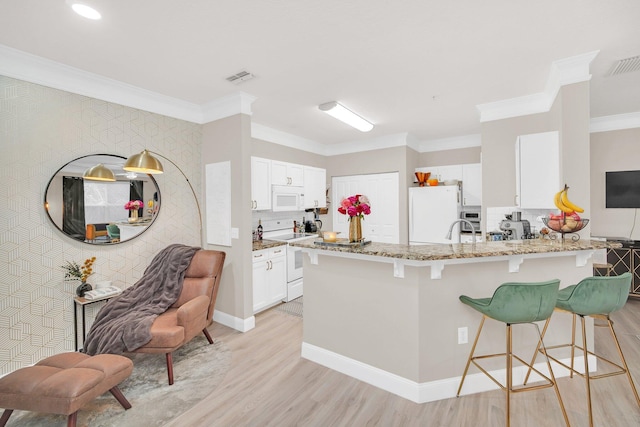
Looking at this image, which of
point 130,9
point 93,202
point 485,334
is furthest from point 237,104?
point 485,334

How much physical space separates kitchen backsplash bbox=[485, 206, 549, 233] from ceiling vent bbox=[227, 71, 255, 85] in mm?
3273

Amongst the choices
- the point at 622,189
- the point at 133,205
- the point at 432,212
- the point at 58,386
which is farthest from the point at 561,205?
the point at 133,205

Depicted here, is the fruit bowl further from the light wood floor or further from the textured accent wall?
the textured accent wall

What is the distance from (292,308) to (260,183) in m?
1.91

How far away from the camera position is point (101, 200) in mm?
2896

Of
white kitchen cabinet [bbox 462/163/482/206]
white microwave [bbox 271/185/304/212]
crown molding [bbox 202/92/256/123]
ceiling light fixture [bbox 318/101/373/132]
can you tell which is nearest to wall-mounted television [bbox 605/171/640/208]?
white kitchen cabinet [bbox 462/163/482/206]

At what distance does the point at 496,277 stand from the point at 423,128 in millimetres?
3063

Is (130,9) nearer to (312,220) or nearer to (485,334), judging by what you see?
(485,334)

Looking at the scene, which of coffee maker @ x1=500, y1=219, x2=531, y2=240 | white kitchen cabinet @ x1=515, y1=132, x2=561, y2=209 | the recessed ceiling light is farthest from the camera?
coffee maker @ x1=500, y1=219, x2=531, y2=240

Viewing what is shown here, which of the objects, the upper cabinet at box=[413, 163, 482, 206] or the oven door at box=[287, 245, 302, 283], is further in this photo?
the upper cabinet at box=[413, 163, 482, 206]

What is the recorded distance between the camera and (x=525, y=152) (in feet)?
9.95

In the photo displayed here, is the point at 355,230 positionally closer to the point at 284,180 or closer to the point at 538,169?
the point at 538,169

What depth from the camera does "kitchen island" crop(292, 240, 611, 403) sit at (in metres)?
2.10

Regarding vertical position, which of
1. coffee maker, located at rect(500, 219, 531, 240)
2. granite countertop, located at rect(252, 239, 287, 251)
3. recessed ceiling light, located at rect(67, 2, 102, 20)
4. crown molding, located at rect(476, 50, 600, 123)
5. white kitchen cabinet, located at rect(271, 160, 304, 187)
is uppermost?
recessed ceiling light, located at rect(67, 2, 102, 20)
